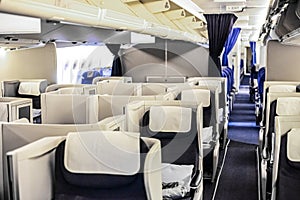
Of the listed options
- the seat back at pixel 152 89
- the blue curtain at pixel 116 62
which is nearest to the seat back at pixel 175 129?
the seat back at pixel 152 89

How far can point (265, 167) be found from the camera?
4.29 metres

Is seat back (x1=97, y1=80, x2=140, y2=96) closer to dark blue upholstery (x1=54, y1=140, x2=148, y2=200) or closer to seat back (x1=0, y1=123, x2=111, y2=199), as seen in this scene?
seat back (x1=0, y1=123, x2=111, y2=199)

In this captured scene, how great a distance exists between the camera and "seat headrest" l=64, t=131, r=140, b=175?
2.13 metres

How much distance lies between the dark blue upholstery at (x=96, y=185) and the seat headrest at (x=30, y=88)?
16.0 feet

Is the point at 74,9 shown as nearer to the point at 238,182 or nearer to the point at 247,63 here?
the point at 238,182

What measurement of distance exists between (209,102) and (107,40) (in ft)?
9.23

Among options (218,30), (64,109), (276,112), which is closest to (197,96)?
(276,112)

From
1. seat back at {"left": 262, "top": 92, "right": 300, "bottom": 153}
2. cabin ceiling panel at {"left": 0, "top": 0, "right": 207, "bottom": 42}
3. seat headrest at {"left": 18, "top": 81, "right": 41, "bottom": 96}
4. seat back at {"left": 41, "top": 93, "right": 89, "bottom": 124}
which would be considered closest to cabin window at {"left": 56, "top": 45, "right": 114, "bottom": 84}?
seat headrest at {"left": 18, "top": 81, "right": 41, "bottom": 96}

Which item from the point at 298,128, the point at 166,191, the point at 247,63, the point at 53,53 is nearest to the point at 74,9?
the point at 166,191

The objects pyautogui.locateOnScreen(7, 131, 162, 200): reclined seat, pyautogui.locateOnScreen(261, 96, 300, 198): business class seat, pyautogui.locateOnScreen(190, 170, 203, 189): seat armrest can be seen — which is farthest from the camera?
pyautogui.locateOnScreen(261, 96, 300, 198): business class seat

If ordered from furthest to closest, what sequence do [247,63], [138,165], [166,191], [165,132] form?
1. [247,63]
2. [165,132]
3. [166,191]
4. [138,165]

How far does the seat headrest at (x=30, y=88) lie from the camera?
22.8 feet

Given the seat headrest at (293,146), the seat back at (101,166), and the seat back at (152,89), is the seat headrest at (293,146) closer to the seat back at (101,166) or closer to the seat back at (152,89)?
the seat back at (101,166)

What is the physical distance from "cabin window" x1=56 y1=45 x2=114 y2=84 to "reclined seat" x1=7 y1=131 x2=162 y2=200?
297 inches
